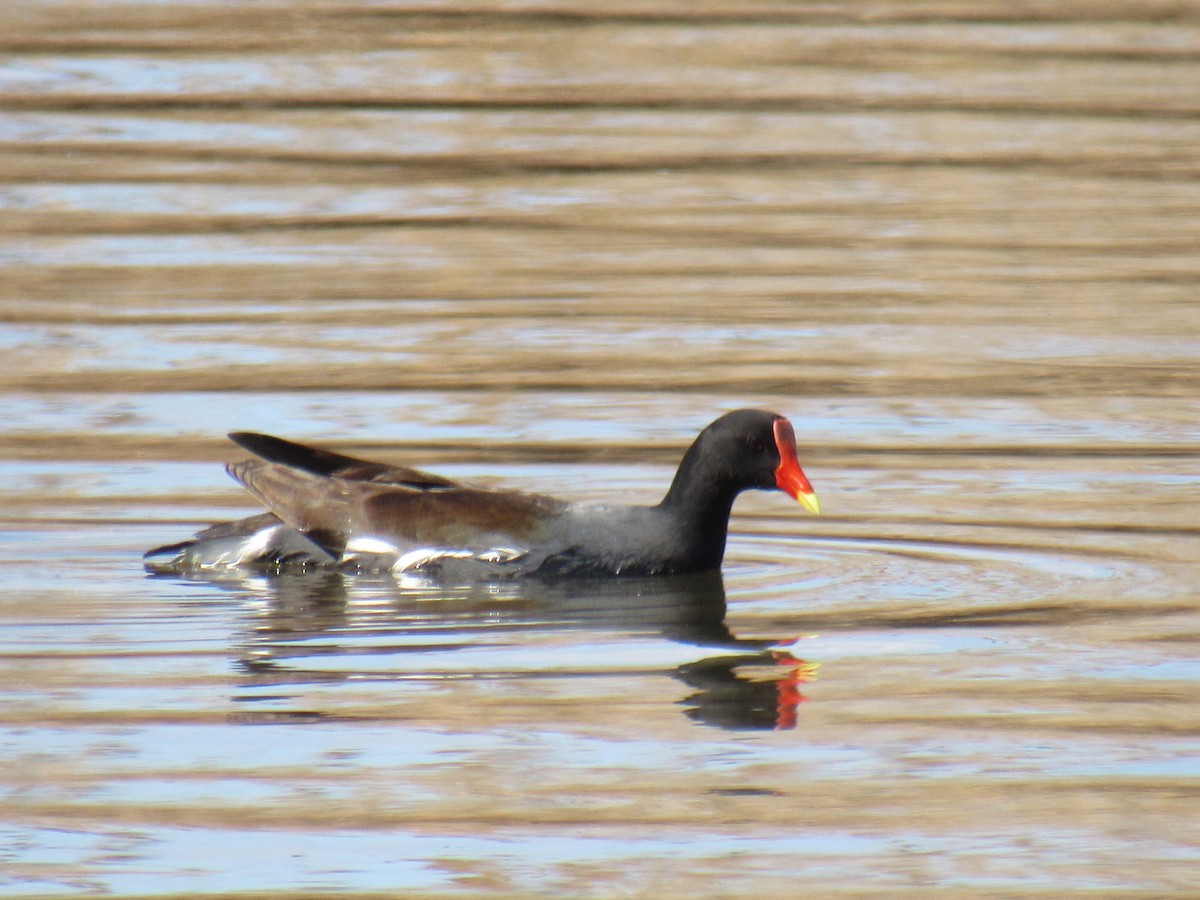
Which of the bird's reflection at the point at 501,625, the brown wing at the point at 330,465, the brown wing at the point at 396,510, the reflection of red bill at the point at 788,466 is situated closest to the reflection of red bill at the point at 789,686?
the bird's reflection at the point at 501,625

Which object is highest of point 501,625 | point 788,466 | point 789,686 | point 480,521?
point 788,466

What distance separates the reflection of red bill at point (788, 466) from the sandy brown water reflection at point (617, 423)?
285 mm

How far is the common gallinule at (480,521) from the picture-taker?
29.1 feet

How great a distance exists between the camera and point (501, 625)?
27.2ft

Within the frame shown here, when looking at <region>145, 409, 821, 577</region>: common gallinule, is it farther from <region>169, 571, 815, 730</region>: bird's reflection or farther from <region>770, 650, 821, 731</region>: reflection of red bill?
<region>770, 650, 821, 731</region>: reflection of red bill

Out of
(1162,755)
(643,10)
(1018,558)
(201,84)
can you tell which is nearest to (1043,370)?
(1018,558)

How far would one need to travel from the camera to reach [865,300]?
43.5 feet

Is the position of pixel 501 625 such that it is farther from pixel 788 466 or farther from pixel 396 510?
pixel 788 466

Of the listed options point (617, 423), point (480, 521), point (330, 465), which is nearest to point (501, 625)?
point (480, 521)

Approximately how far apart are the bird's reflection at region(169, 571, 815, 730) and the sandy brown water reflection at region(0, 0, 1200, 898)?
26mm

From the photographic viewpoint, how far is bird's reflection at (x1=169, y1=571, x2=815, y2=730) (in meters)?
7.54

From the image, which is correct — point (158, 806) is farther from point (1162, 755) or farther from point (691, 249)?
point (691, 249)

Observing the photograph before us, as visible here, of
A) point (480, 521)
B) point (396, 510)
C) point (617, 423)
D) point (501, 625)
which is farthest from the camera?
point (617, 423)

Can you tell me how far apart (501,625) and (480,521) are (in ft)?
2.15
